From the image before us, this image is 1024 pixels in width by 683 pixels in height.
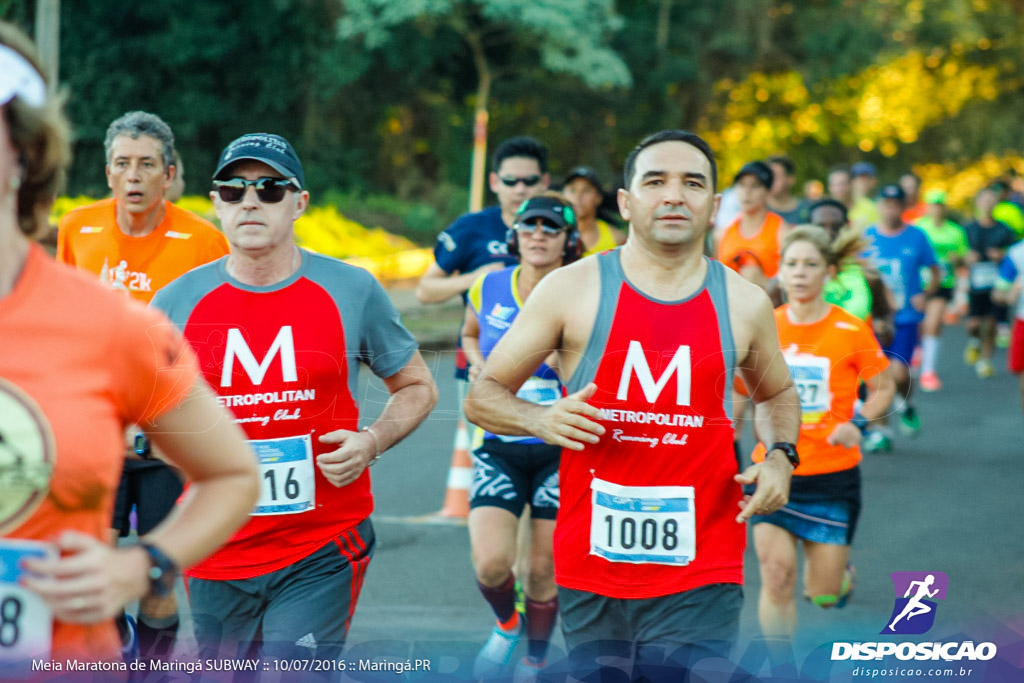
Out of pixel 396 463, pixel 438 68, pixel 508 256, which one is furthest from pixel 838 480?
pixel 438 68

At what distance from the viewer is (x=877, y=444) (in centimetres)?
1059

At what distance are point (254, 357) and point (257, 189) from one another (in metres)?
0.53

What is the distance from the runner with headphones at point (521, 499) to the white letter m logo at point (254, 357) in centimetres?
151

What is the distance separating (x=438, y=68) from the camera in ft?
104

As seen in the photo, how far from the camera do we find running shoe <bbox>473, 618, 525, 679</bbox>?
528 cm

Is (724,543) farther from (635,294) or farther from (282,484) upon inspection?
(282,484)

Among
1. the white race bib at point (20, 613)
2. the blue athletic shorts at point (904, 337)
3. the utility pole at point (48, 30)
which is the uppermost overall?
the utility pole at point (48, 30)

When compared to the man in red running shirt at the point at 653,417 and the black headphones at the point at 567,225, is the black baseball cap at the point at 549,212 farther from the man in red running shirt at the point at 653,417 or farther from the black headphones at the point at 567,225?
the man in red running shirt at the point at 653,417

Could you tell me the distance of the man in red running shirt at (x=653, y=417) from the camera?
3.65m

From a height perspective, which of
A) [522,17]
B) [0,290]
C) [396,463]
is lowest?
[396,463]

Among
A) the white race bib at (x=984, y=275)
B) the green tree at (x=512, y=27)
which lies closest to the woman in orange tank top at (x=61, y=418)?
the white race bib at (x=984, y=275)

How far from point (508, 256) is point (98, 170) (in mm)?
21673

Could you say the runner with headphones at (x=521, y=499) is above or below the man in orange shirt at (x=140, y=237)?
below

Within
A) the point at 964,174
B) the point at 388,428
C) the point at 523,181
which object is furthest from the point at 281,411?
the point at 964,174
